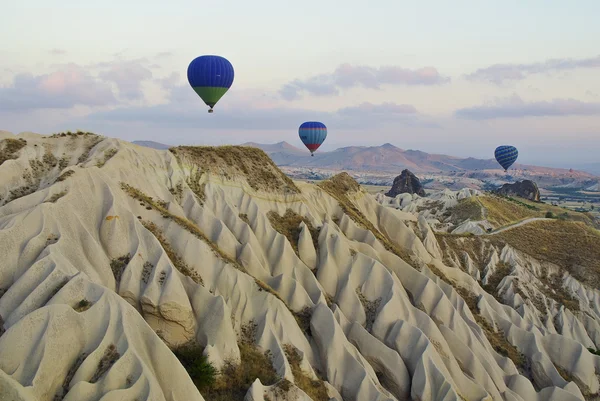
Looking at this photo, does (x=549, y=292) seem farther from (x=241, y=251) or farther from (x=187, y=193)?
(x=187, y=193)

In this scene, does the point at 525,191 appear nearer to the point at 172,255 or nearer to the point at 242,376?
the point at 172,255

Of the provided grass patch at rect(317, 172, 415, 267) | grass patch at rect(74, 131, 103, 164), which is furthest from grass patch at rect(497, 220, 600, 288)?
grass patch at rect(74, 131, 103, 164)

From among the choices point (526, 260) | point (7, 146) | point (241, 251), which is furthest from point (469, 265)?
point (7, 146)

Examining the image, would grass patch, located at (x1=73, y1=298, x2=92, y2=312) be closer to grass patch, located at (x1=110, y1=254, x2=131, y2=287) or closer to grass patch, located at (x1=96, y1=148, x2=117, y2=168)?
grass patch, located at (x1=110, y1=254, x2=131, y2=287)

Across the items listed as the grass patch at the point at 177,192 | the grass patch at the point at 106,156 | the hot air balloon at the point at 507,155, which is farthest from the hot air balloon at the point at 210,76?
the hot air balloon at the point at 507,155

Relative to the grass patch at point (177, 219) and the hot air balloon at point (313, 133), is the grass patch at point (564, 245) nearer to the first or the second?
the hot air balloon at point (313, 133)

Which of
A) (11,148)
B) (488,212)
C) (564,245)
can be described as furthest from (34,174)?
(488,212)

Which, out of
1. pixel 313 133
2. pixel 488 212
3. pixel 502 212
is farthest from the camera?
pixel 502 212
